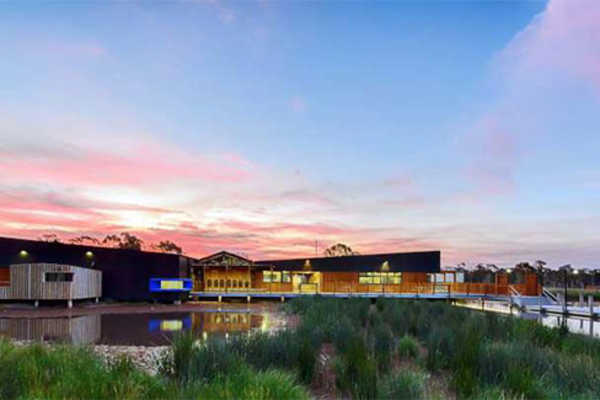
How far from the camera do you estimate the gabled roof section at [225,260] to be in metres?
29.2

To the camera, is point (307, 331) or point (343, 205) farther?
point (343, 205)

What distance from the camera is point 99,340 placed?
11.4m

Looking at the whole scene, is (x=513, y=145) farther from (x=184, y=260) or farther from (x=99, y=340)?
(x=184, y=260)

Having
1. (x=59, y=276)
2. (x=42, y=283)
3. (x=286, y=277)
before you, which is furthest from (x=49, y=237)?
(x=59, y=276)

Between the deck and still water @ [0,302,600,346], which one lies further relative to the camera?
the deck

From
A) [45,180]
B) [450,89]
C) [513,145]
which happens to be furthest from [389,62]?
[45,180]

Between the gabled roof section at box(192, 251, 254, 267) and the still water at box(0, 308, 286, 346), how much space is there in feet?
34.6

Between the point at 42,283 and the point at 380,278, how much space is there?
20.4m

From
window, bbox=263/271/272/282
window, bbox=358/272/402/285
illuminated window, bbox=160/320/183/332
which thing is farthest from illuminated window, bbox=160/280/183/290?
window, bbox=358/272/402/285

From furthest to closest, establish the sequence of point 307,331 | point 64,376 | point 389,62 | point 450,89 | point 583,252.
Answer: point 583,252
point 450,89
point 389,62
point 307,331
point 64,376

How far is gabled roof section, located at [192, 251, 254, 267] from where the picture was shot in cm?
2922

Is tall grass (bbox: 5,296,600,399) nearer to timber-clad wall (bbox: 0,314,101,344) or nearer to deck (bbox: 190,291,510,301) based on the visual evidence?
timber-clad wall (bbox: 0,314,101,344)

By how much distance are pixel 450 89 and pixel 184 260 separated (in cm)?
1979

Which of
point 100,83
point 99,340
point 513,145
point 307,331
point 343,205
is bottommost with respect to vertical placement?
point 99,340
